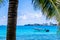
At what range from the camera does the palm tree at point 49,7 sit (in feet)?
26.0

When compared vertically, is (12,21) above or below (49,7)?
below

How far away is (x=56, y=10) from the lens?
7.89m

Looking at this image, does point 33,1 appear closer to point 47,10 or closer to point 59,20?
point 47,10

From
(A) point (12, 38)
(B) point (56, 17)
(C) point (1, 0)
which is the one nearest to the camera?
(A) point (12, 38)

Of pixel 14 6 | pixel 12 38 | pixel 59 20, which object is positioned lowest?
pixel 12 38

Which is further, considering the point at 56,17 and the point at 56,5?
the point at 56,5

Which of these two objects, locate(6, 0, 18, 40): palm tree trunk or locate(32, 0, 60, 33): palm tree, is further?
locate(32, 0, 60, 33): palm tree

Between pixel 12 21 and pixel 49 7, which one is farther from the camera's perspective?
pixel 49 7

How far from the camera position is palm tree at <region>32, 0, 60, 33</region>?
7.93 metres

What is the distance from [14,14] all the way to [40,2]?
6.40 feet

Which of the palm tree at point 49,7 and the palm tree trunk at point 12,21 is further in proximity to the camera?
the palm tree at point 49,7

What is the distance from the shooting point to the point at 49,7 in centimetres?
816

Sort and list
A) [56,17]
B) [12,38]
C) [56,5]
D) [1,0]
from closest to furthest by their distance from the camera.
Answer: [12,38] < [1,0] < [56,17] < [56,5]

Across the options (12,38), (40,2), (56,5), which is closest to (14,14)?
(12,38)
